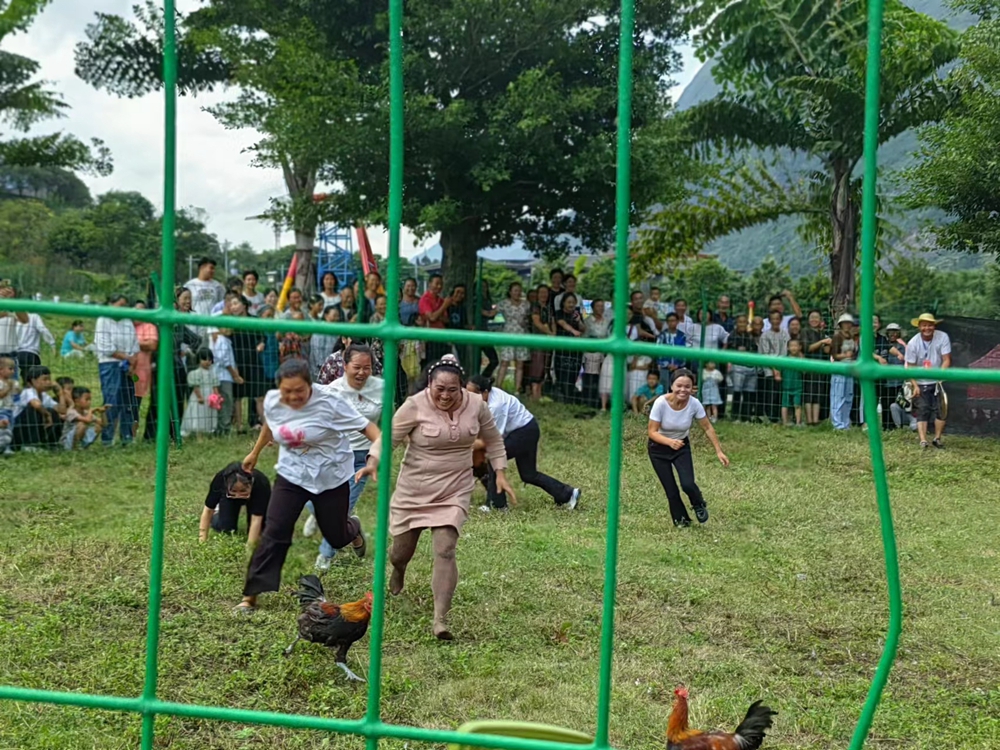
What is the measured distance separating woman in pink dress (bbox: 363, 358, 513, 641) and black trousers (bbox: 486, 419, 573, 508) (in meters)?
2.64

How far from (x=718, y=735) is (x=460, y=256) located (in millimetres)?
10374

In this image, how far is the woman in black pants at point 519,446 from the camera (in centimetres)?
748

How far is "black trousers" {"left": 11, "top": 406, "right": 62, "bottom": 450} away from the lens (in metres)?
9.13

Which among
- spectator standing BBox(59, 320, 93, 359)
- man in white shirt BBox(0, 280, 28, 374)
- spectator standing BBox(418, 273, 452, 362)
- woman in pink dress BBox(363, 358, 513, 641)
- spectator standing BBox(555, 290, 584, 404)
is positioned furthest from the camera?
spectator standing BBox(555, 290, 584, 404)

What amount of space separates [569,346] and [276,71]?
10539 millimetres

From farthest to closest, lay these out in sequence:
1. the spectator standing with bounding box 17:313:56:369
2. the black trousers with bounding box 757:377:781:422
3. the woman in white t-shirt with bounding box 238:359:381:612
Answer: the black trousers with bounding box 757:377:781:422
the spectator standing with bounding box 17:313:56:369
the woman in white t-shirt with bounding box 238:359:381:612

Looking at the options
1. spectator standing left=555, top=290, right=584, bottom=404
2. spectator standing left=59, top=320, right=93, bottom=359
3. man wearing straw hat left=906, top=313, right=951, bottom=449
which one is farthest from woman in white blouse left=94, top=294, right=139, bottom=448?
man wearing straw hat left=906, top=313, right=951, bottom=449

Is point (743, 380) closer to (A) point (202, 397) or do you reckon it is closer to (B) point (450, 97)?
(B) point (450, 97)

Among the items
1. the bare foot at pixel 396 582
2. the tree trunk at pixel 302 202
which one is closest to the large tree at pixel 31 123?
the tree trunk at pixel 302 202

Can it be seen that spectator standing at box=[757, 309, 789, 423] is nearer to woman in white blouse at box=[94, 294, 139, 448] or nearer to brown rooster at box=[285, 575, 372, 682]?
woman in white blouse at box=[94, 294, 139, 448]

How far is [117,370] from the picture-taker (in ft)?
31.0

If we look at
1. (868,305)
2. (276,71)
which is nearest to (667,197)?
(276,71)

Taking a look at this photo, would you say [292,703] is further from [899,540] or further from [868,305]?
[899,540]

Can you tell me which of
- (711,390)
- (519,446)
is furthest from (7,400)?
(711,390)
